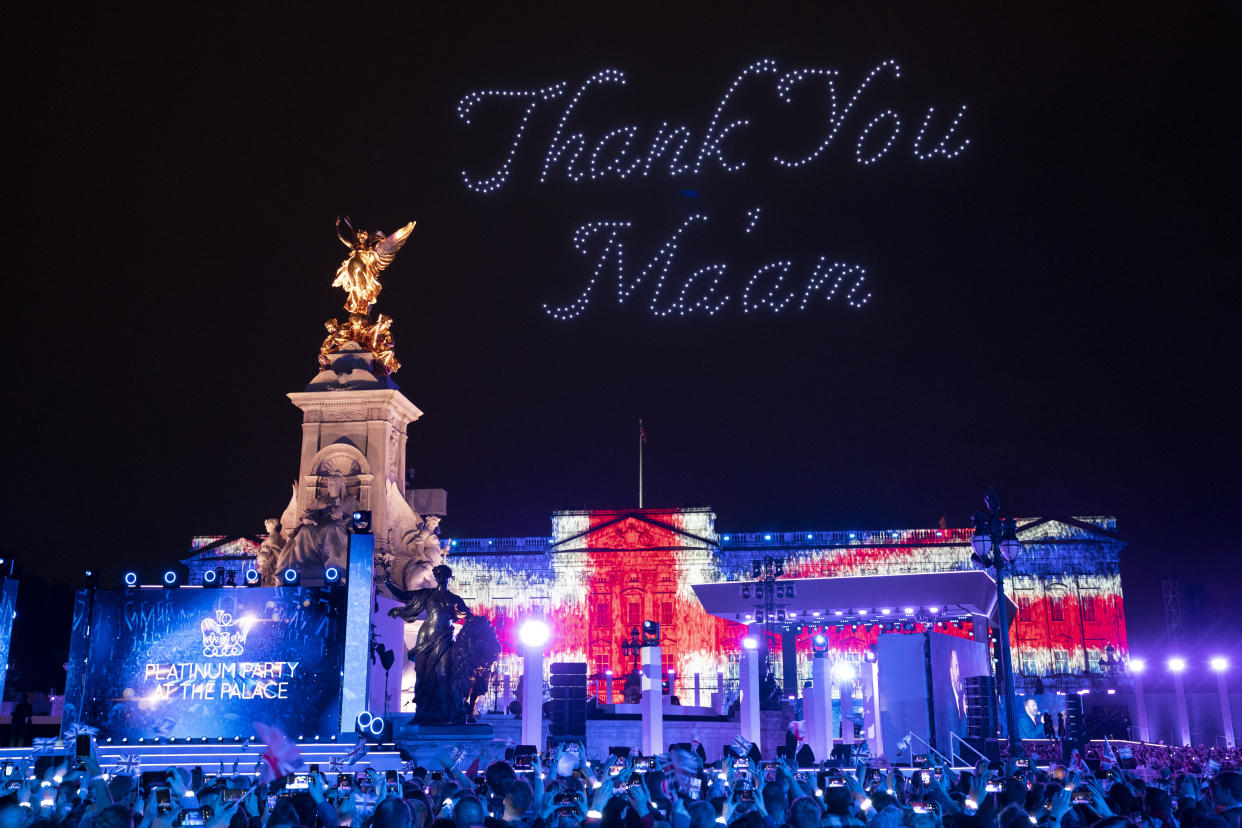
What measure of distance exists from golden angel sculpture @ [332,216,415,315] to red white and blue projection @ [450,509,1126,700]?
120ft

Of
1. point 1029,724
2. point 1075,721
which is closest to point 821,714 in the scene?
point 1075,721

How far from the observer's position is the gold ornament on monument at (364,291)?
3275 cm

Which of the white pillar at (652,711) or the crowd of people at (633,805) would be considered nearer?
the crowd of people at (633,805)

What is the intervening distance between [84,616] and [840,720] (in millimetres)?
23485

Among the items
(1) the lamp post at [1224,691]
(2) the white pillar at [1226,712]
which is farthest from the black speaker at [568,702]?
(2) the white pillar at [1226,712]

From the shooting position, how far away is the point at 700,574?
228ft

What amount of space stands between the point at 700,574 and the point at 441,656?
4651 cm

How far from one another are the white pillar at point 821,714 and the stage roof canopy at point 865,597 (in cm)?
1012

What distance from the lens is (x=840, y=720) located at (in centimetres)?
3609

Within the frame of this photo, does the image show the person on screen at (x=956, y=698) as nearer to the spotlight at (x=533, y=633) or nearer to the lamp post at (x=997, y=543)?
the lamp post at (x=997, y=543)

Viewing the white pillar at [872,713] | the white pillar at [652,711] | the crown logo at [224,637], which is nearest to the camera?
the crown logo at [224,637]

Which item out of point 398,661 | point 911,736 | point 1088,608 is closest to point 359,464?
point 398,661

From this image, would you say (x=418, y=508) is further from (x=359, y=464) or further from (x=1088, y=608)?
(x=1088, y=608)

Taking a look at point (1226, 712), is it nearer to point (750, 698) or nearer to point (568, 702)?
point (750, 698)
